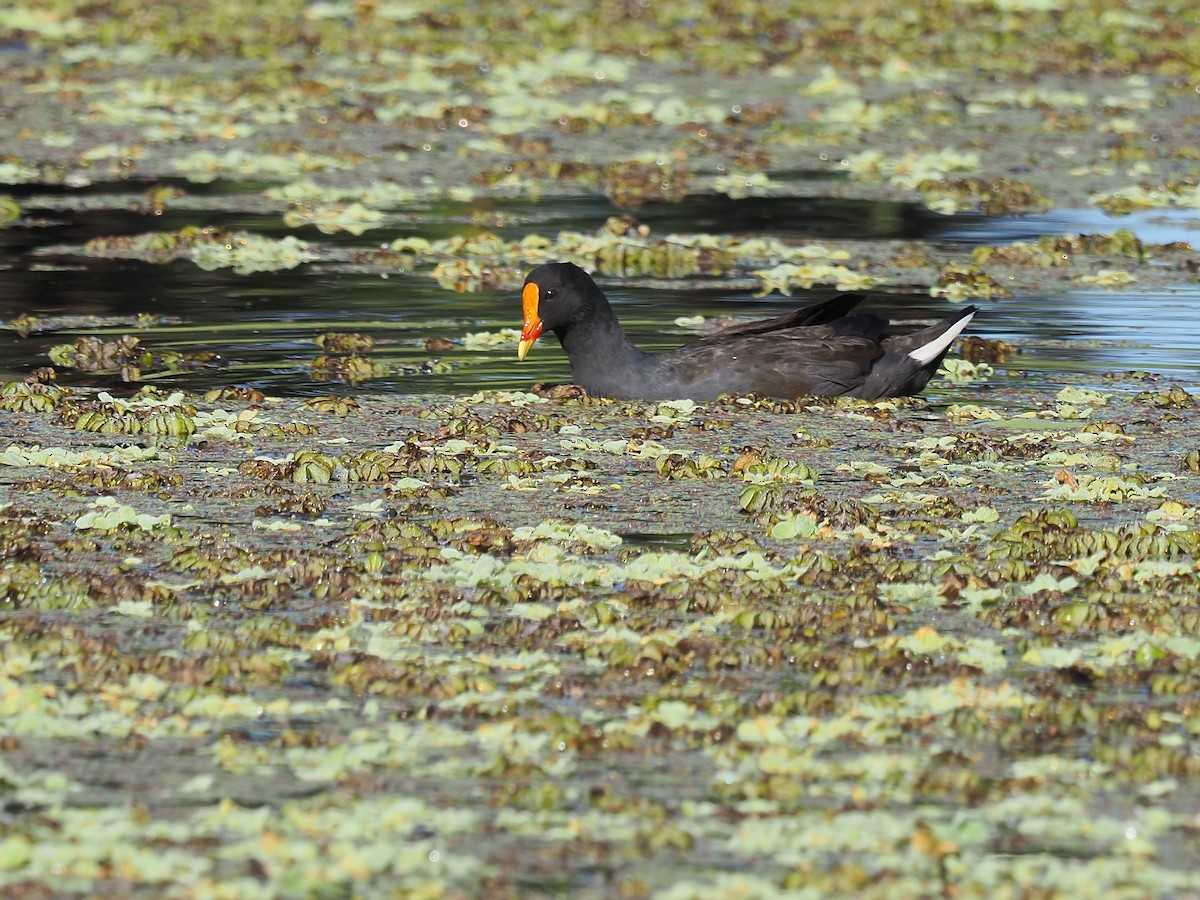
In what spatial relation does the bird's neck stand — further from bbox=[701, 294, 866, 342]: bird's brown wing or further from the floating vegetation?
bbox=[701, 294, 866, 342]: bird's brown wing

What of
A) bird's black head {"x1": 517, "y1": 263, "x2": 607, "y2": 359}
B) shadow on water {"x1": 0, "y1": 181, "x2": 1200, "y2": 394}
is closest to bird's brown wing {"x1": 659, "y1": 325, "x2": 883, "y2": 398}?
bird's black head {"x1": 517, "y1": 263, "x2": 607, "y2": 359}

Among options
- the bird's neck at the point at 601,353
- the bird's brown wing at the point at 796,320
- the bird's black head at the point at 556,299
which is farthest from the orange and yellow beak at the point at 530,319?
the bird's brown wing at the point at 796,320

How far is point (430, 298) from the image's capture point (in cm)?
1201

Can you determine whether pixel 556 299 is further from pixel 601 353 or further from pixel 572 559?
pixel 572 559

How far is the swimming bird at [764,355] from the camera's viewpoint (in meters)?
9.66

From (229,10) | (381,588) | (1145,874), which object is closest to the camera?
(1145,874)

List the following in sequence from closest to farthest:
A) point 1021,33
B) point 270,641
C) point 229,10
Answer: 1. point 270,641
2. point 1021,33
3. point 229,10

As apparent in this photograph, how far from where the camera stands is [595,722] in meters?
5.68

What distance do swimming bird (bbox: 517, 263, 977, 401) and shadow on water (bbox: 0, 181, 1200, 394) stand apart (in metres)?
0.56

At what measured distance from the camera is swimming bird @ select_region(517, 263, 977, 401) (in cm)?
966

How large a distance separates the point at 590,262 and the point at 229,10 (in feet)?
32.8

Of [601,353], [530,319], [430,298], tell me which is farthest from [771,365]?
[430,298]

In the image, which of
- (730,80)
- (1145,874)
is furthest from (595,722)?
(730,80)

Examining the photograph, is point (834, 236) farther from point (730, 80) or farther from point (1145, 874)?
point (1145, 874)
